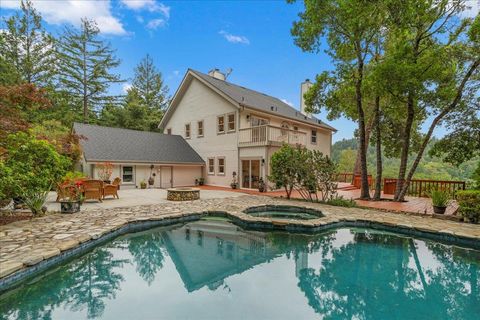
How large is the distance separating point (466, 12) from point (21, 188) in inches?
644

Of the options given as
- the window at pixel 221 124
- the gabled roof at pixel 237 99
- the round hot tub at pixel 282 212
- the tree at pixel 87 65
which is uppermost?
the tree at pixel 87 65

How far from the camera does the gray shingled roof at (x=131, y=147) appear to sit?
49.9 ft

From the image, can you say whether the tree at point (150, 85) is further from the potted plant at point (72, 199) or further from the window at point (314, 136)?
the potted plant at point (72, 199)

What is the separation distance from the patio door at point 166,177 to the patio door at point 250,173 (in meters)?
5.75

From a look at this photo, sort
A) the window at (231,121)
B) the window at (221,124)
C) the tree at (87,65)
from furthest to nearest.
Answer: the tree at (87,65), the window at (221,124), the window at (231,121)

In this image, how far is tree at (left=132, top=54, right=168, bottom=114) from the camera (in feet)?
105

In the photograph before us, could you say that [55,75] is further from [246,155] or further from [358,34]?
[358,34]

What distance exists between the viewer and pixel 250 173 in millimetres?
15609

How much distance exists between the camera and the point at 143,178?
16.8 metres


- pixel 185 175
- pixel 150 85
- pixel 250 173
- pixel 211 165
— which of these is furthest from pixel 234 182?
pixel 150 85

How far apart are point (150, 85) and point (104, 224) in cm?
2963

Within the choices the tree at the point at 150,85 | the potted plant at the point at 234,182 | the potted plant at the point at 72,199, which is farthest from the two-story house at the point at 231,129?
the tree at the point at 150,85

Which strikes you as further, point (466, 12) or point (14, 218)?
point (466, 12)

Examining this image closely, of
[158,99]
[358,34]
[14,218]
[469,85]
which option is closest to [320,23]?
[358,34]
